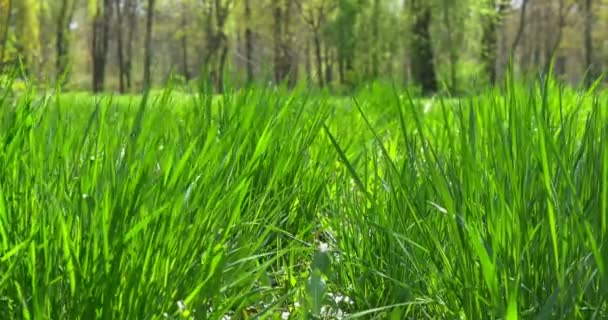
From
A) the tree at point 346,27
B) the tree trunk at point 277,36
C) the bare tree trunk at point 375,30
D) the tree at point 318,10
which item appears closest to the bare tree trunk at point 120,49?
the tree trunk at point 277,36

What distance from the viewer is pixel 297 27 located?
28.9 m

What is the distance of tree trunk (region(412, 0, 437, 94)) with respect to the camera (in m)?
20.9

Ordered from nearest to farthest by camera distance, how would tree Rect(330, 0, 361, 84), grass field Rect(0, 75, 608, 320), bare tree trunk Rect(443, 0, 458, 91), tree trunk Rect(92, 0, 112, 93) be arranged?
1. grass field Rect(0, 75, 608, 320)
2. bare tree trunk Rect(443, 0, 458, 91)
3. tree Rect(330, 0, 361, 84)
4. tree trunk Rect(92, 0, 112, 93)

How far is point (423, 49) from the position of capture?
2106 cm

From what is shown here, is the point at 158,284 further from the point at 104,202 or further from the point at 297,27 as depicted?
the point at 297,27

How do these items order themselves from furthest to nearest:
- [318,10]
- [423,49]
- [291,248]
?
[318,10]
[423,49]
[291,248]

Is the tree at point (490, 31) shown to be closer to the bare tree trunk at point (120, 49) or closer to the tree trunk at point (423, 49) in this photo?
the tree trunk at point (423, 49)

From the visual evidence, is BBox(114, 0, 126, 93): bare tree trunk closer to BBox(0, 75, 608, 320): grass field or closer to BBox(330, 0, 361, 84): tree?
BBox(330, 0, 361, 84): tree

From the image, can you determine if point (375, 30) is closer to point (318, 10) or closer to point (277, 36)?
point (318, 10)

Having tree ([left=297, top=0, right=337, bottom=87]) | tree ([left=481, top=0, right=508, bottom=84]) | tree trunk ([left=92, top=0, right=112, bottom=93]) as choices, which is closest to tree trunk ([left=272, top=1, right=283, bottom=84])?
tree ([left=297, top=0, right=337, bottom=87])

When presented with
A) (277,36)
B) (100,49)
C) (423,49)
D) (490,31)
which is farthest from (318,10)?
(100,49)

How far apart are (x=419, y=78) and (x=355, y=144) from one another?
19557 millimetres

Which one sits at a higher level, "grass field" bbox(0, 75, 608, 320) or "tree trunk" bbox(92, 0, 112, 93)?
"tree trunk" bbox(92, 0, 112, 93)

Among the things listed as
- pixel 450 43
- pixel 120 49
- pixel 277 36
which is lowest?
pixel 450 43
